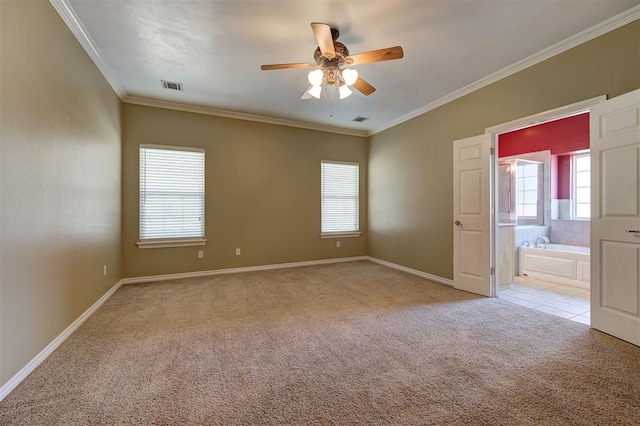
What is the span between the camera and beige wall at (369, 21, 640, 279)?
2.53m

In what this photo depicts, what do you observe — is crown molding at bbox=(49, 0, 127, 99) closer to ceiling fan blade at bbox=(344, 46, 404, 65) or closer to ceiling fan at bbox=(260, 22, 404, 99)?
ceiling fan at bbox=(260, 22, 404, 99)

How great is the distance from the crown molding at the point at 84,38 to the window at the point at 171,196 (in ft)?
3.49

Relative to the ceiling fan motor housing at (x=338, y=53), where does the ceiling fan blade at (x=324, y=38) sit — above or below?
below

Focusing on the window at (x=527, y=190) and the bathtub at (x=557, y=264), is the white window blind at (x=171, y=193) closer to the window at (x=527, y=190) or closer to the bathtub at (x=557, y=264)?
the bathtub at (x=557, y=264)

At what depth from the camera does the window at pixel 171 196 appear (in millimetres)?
4250

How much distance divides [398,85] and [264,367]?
3.72 m

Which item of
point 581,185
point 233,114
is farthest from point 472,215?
point 233,114

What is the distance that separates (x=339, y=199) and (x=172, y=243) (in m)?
3.33

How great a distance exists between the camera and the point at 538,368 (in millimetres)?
1971

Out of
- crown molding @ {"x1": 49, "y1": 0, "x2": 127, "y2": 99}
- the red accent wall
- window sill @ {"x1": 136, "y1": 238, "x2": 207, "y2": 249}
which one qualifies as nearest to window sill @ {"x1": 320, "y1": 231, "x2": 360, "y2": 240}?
window sill @ {"x1": 136, "y1": 238, "x2": 207, "y2": 249}

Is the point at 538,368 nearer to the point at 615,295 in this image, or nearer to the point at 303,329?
the point at 615,295

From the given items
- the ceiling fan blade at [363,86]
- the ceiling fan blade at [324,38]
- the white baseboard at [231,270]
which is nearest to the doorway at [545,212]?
the ceiling fan blade at [363,86]

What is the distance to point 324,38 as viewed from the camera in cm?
218

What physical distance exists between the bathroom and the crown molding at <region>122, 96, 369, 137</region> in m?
3.21
